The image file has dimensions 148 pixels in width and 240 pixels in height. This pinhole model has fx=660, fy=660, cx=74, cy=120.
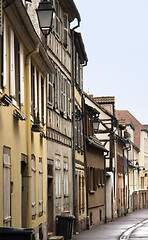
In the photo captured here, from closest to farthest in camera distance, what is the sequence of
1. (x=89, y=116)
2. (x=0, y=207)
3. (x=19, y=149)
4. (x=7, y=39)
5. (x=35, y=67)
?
(x=0, y=207) → (x=7, y=39) → (x=19, y=149) → (x=35, y=67) → (x=89, y=116)

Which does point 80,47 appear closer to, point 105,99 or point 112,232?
point 112,232

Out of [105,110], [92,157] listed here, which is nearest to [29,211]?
[92,157]

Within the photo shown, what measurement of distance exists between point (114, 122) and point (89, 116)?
38.4ft

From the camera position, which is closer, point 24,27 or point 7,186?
point 7,186

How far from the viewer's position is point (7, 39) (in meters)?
13.3

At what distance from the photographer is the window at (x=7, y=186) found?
12688mm

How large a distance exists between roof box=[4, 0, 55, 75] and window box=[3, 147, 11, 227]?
276 cm

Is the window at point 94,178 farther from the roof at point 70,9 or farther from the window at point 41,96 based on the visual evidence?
the window at point 41,96

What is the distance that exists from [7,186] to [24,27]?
390cm

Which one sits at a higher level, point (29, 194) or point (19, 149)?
point (19, 149)

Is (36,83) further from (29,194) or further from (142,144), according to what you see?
(142,144)

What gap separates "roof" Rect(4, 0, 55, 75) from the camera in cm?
1322

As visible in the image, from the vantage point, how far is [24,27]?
14.9 metres

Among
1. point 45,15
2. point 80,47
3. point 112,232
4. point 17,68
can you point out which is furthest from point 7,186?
point 80,47
